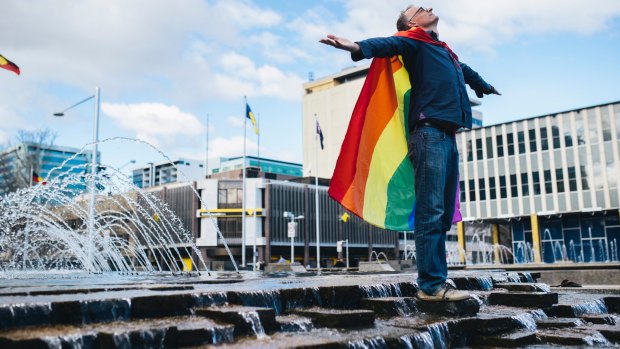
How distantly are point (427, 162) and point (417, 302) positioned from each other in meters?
1.16

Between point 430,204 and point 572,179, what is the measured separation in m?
45.7

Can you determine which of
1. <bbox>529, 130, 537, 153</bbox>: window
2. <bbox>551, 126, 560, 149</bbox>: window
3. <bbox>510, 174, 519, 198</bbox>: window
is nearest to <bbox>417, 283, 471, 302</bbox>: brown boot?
<bbox>551, 126, 560, 149</bbox>: window

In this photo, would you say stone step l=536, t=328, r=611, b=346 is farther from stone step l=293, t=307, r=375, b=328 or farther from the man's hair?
the man's hair

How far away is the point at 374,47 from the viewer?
14.7 ft

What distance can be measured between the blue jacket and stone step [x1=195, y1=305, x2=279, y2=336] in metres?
2.09

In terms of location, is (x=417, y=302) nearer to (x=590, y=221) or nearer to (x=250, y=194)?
(x=590, y=221)

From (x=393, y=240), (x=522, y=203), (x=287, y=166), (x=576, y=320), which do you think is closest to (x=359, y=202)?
(x=576, y=320)

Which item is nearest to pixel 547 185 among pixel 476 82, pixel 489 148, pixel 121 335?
pixel 489 148

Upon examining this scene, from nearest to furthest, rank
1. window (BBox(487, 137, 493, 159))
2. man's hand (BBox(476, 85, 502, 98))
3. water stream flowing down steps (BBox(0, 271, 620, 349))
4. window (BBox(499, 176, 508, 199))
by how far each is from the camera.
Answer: water stream flowing down steps (BBox(0, 271, 620, 349)) → man's hand (BBox(476, 85, 502, 98)) → window (BBox(499, 176, 508, 199)) → window (BBox(487, 137, 493, 159))

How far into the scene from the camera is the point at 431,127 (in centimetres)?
466

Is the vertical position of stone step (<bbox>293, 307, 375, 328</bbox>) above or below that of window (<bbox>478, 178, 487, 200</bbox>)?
below

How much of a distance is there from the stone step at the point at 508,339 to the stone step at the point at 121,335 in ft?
6.03

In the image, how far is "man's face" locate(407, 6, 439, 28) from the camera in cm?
505

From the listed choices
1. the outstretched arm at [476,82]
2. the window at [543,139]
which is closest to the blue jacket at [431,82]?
the outstretched arm at [476,82]
